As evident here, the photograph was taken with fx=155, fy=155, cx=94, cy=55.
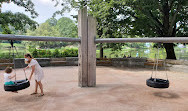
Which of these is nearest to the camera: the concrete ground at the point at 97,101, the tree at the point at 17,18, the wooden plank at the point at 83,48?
the concrete ground at the point at 97,101

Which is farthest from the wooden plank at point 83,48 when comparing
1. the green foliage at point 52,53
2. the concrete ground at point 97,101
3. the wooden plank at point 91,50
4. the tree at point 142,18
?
the green foliage at point 52,53

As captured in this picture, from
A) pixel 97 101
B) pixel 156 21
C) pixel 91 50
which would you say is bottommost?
pixel 97 101

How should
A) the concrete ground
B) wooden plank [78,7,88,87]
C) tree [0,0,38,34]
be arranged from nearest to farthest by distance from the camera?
the concrete ground, wooden plank [78,7,88,87], tree [0,0,38,34]

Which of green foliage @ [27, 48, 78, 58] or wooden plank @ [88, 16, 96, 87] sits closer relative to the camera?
wooden plank @ [88, 16, 96, 87]

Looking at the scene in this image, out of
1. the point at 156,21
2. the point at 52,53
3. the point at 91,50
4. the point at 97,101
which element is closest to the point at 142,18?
the point at 156,21

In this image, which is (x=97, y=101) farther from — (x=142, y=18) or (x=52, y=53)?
(x=52, y=53)

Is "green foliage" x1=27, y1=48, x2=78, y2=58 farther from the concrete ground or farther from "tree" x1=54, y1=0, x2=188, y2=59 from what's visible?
the concrete ground

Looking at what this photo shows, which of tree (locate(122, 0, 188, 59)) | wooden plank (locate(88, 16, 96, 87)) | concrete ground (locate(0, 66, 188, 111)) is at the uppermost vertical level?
tree (locate(122, 0, 188, 59))

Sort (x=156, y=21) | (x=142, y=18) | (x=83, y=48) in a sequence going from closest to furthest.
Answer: (x=83, y=48) < (x=142, y=18) < (x=156, y=21)

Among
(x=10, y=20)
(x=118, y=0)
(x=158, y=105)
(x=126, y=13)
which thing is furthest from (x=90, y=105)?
(x=10, y=20)

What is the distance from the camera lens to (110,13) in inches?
413

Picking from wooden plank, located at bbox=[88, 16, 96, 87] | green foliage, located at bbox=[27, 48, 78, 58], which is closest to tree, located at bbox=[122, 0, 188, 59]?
wooden plank, located at bbox=[88, 16, 96, 87]

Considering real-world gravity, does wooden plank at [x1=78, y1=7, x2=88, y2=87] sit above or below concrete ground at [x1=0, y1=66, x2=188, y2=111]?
above

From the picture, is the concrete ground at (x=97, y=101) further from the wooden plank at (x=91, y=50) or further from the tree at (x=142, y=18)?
the tree at (x=142, y=18)
